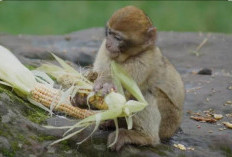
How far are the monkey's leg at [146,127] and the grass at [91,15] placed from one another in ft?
43.6

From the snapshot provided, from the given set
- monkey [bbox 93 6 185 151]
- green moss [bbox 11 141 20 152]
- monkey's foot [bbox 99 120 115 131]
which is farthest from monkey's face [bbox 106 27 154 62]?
green moss [bbox 11 141 20 152]

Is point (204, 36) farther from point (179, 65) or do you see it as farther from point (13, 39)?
point (13, 39)

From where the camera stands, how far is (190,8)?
23.0 metres

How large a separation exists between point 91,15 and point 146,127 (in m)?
15.2

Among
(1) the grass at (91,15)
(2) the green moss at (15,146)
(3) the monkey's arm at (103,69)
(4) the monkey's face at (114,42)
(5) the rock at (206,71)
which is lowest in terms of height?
(1) the grass at (91,15)

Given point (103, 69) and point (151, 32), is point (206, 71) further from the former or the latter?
point (103, 69)

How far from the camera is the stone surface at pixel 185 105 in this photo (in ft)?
19.3

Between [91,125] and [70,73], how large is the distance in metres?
0.62

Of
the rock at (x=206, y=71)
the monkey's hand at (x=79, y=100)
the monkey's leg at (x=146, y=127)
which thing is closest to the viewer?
the monkey's hand at (x=79, y=100)

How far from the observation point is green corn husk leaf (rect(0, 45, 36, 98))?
6582 millimetres

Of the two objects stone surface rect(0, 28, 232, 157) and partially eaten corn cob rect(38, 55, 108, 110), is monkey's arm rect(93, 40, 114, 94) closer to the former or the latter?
partially eaten corn cob rect(38, 55, 108, 110)

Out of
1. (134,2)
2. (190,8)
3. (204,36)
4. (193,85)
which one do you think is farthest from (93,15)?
(193,85)

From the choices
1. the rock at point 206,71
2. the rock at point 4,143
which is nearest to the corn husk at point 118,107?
the rock at point 4,143

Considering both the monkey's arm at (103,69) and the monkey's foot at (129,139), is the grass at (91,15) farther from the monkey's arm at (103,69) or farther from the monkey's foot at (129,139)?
the monkey's foot at (129,139)
